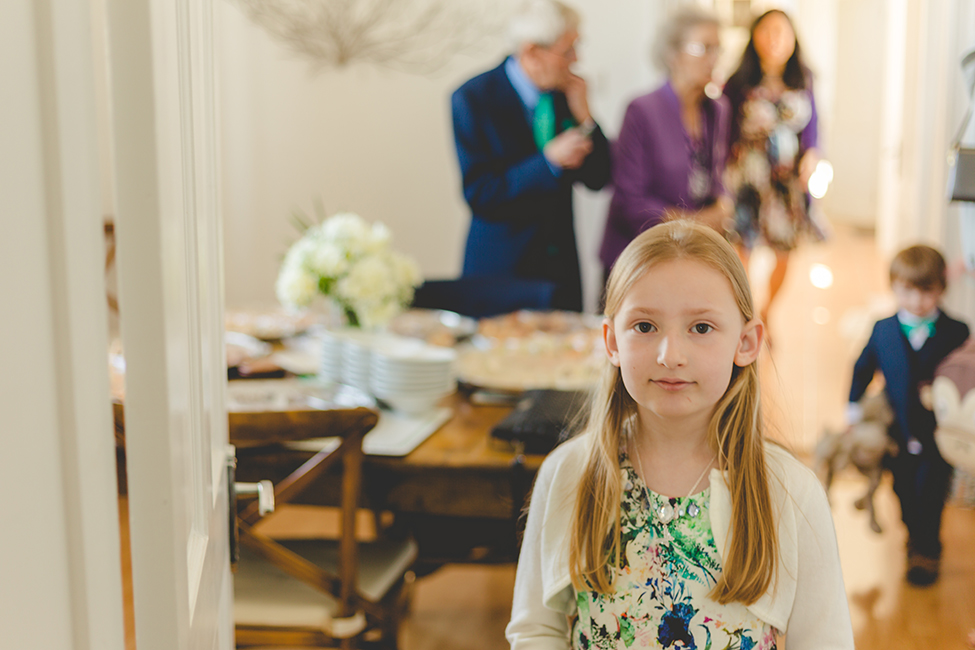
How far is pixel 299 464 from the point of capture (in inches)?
64.9

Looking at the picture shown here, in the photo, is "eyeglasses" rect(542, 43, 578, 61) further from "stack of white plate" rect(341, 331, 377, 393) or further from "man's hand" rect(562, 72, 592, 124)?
"stack of white plate" rect(341, 331, 377, 393)

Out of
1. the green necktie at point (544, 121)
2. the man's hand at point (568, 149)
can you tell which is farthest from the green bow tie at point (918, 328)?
the green necktie at point (544, 121)

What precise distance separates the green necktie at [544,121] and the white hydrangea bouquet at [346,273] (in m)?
1.56

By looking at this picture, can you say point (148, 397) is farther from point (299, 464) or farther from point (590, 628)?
point (299, 464)

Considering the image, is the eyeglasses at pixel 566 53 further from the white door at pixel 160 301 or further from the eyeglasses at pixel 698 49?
the white door at pixel 160 301

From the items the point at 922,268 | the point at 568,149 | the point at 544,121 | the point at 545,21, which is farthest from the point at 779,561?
the point at 544,121

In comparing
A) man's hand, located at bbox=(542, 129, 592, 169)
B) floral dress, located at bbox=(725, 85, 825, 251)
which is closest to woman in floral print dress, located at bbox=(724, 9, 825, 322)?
floral dress, located at bbox=(725, 85, 825, 251)

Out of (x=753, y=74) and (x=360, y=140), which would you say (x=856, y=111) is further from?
(x=360, y=140)

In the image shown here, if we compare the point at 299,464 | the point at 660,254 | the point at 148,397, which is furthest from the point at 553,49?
the point at 148,397

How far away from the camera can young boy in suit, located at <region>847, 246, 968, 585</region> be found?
2432mm

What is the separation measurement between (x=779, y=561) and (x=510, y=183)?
103 inches

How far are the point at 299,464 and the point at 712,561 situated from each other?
904 mm

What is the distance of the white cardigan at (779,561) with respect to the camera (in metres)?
0.94

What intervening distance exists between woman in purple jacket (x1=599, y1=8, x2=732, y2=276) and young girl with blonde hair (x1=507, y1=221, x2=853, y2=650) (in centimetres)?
253
